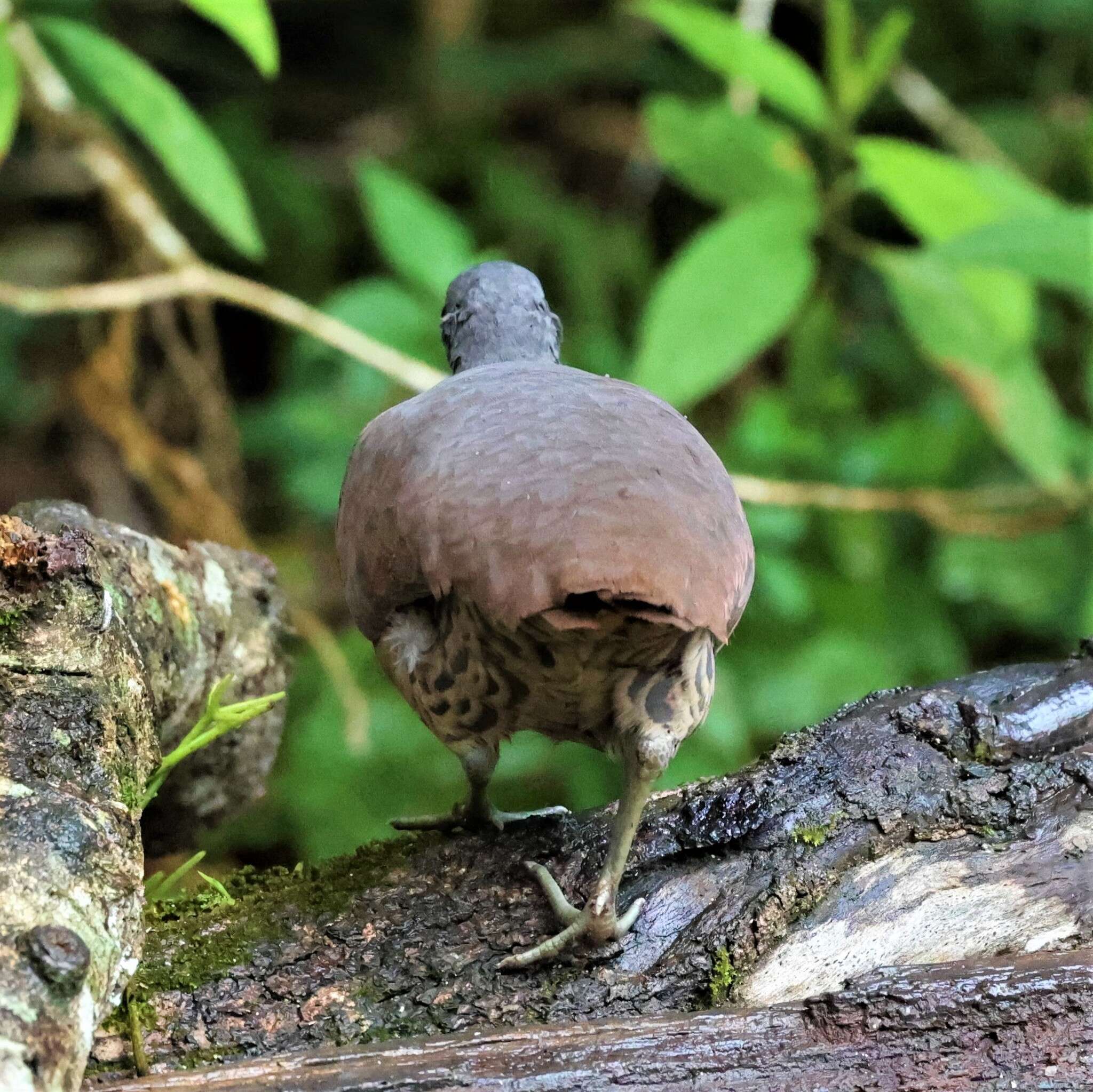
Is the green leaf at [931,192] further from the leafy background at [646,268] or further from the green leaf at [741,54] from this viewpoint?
the green leaf at [741,54]

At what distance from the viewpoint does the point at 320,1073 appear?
1.66 m

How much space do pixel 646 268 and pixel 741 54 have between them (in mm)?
2077

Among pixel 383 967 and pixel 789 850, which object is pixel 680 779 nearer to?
pixel 789 850

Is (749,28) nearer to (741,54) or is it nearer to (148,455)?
(741,54)

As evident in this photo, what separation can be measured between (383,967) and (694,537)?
0.79 metres

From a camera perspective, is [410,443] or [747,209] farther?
[747,209]

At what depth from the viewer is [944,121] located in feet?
16.9

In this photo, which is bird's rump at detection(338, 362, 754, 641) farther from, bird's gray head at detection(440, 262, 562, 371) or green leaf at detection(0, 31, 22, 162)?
green leaf at detection(0, 31, 22, 162)

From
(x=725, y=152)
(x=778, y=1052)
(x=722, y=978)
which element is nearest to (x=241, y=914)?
(x=722, y=978)

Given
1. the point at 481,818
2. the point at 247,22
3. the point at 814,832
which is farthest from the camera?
the point at 247,22

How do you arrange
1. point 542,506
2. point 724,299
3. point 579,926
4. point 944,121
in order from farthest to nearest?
point 944,121 < point 724,299 < point 579,926 < point 542,506

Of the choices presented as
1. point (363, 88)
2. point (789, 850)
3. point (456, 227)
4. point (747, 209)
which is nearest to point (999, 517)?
point (747, 209)

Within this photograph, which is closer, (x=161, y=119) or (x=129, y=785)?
(x=129, y=785)

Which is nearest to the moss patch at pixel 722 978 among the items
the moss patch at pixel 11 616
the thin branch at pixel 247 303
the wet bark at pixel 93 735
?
the wet bark at pixel 93 735
